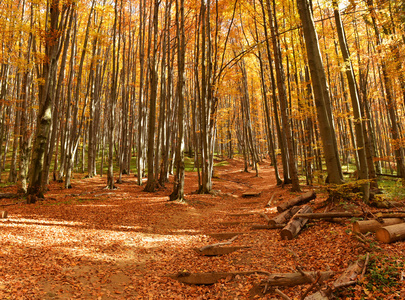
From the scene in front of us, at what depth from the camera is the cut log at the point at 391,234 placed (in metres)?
3.88

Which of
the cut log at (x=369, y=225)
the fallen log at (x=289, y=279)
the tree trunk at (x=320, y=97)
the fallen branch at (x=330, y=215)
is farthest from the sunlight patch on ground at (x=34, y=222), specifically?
the tree trunk at (x=320, y=97)

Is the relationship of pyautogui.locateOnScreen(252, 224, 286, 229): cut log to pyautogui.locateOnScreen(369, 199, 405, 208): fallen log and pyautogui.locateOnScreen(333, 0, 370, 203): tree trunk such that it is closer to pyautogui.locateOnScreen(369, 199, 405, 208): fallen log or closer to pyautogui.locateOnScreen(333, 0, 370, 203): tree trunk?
pyautogui.locateOnScreen(333, 0, 370, 203): tree trunk

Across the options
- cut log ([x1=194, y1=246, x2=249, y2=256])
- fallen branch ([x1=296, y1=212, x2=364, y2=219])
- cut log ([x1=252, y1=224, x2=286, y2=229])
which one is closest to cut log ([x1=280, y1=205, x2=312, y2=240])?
fallen branch ([x1=296, y1=212, x2=364, y2=219])

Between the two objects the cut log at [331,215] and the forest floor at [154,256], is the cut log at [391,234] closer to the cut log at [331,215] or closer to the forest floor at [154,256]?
the forest floor at [154,256]

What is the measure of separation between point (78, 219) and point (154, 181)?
6.58 meters

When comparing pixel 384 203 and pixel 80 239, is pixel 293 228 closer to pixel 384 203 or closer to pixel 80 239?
pixel 384 203

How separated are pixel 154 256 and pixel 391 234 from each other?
4.50 m

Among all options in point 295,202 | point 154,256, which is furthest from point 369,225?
point 154,256

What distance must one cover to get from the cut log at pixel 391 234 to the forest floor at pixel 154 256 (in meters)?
0.09

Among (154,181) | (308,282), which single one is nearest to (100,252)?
(308,282)

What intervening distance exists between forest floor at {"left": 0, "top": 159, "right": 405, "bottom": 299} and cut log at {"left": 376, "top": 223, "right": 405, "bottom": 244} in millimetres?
94

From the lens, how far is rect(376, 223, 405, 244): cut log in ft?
12.7

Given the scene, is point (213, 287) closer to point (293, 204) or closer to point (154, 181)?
point (293, 204)

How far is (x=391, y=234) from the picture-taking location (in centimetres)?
387
